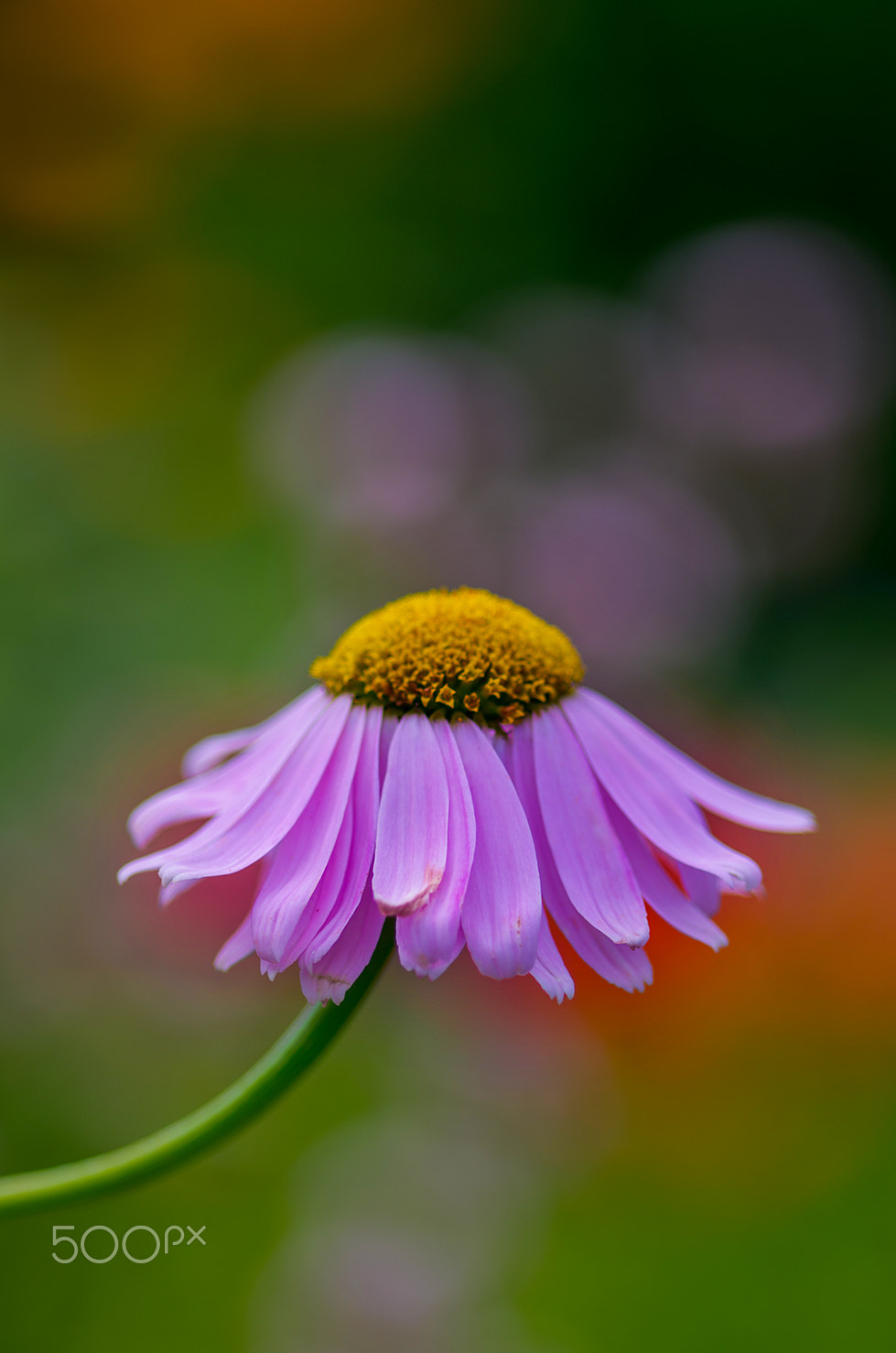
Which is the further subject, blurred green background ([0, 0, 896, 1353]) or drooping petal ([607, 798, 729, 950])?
blurred green background ([0, 0, 896, 1353])

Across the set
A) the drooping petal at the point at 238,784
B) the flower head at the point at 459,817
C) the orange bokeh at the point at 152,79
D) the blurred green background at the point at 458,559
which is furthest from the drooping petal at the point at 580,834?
the orange bokeh at the point at 152,79

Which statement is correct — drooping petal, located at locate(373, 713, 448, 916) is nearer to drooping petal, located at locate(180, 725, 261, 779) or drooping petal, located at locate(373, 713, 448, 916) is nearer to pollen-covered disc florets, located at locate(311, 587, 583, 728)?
pollen-covered disc florets, located at locate(311, 587, 583, 728)

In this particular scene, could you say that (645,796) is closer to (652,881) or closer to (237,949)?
(652,881)

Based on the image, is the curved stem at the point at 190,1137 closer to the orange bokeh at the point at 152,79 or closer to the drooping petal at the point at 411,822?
the drooping petal at the point at 411,822

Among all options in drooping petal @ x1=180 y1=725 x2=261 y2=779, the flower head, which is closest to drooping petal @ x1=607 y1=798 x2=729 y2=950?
the flower head

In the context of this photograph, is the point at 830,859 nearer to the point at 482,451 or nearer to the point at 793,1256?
the point at 793,1256

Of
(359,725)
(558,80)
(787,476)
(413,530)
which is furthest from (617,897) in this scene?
(558,80)

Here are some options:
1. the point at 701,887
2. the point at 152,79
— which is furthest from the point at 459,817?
the point at 152,79
